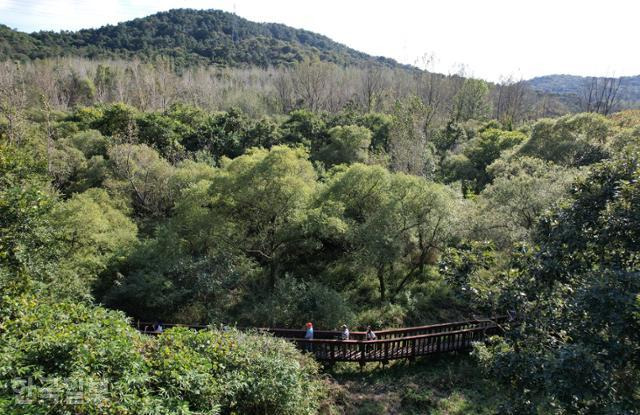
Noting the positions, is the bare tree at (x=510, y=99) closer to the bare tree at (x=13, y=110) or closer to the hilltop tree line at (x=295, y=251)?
the hilltop tree line at (x=295, y=251)

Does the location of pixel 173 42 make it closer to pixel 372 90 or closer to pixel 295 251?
pixel 372 90

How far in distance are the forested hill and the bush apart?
88.5m

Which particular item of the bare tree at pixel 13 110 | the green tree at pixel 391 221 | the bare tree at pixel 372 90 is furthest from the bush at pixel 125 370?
the bare tree at pixel 372 90

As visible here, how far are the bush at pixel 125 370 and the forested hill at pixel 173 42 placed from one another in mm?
88459

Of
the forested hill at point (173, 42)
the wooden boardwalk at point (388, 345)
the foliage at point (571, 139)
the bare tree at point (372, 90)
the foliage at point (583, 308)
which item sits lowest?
the wooden boardwalk at point (388, 345)

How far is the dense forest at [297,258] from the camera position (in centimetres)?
521

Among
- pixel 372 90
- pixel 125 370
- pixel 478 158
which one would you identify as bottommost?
pixel 125 370

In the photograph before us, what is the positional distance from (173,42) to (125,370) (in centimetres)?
12066

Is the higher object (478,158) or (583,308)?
(478,158)

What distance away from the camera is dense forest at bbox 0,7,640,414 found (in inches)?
205

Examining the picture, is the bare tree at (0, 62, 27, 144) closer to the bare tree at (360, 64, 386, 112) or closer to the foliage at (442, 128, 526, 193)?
the foliage at (442, 128, 526, 193)

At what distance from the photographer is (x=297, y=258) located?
64.1ft

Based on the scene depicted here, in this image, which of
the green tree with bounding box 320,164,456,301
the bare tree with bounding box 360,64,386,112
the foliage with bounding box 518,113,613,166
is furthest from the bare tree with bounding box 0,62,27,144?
the bare tree with bounding box 360,64,386,112

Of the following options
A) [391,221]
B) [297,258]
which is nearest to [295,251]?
[297,258]
